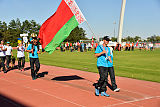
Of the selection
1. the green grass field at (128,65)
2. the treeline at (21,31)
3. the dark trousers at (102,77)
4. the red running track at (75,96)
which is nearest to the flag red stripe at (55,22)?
the red running track at (75,96)

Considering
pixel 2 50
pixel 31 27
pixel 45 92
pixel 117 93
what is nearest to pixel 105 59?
pixel 117 93

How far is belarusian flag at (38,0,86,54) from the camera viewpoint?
→ 830 centimetres

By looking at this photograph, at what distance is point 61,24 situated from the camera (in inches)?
335

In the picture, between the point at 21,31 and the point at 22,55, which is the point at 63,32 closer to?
the point at 22,55

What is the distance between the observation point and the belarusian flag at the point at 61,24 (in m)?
8.30

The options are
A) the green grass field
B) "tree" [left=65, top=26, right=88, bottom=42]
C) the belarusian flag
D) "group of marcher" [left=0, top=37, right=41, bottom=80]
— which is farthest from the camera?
"tree" [left=65, top=26, right=88, bottom=42]

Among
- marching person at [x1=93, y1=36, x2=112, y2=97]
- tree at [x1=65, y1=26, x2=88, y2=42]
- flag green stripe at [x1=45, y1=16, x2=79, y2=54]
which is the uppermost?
tree at [x1=65, y1=26, x2=88, y2=42]

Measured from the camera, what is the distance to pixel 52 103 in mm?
6449

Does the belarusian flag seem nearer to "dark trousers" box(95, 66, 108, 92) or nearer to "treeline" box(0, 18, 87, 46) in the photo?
"dark trousers" box(95, 66, 108, 92)

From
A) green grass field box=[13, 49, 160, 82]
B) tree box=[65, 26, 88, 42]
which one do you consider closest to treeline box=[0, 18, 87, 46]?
tree box=[65, 26, 88, 42]

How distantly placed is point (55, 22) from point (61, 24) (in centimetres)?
28

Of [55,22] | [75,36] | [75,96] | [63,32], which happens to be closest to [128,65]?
[63,32]

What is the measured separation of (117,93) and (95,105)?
1700 mm

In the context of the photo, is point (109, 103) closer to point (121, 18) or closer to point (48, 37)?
point (48, 37)
